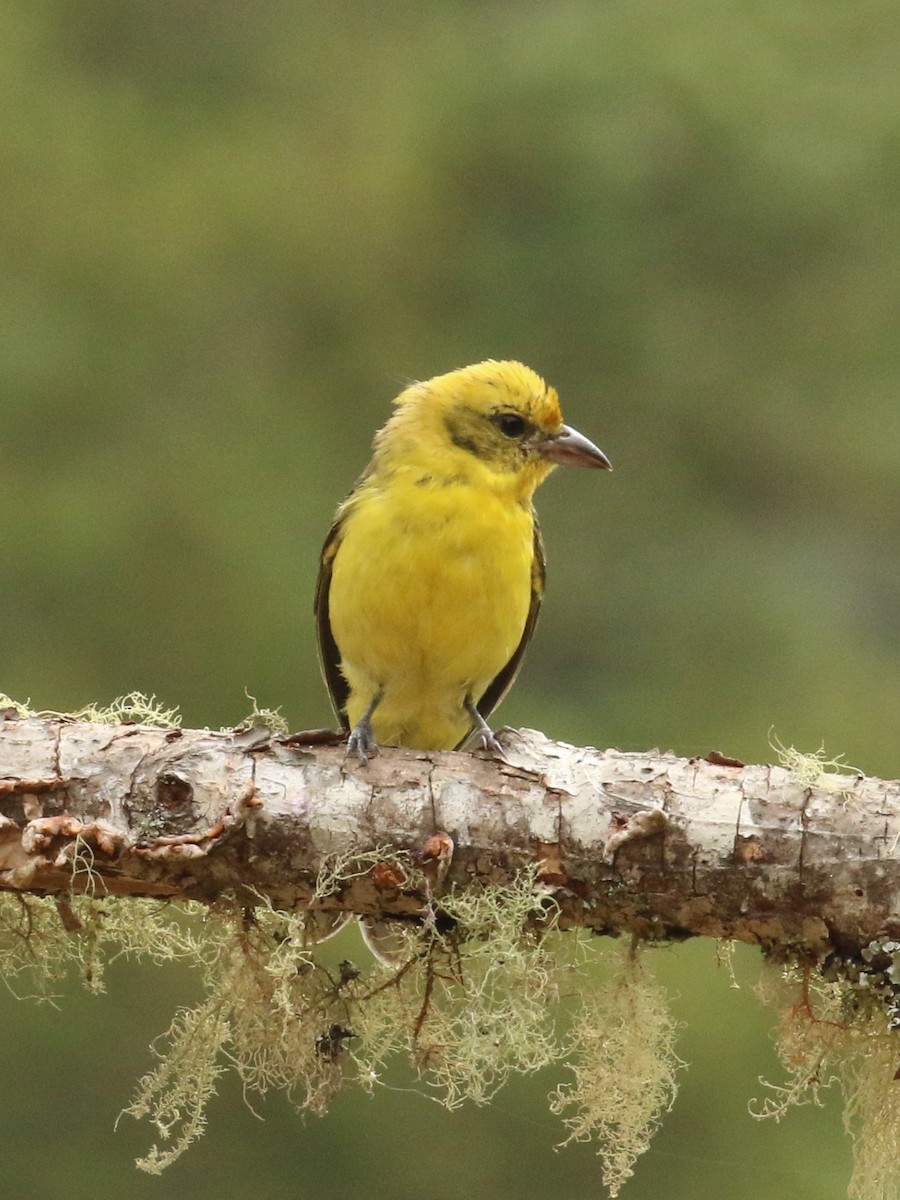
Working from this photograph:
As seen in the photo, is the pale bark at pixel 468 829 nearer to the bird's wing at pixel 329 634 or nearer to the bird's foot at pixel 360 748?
the bird's foot at pixel 360 748

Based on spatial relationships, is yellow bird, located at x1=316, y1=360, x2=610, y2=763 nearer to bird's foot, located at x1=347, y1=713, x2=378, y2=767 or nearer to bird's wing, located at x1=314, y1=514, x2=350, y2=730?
bird's wing, located at x1=314, y1=514, x2=350, y2=730

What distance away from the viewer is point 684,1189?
7.87 metres

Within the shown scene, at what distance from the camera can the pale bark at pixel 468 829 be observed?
3434 millimetres

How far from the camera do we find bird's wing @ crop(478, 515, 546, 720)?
4.80m

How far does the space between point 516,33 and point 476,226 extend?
57.6 inches

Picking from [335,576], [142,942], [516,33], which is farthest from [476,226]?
[142,942]

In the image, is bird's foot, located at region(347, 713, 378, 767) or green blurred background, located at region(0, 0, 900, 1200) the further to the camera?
green blurred background, located at region(0, 0, 900, 1200)

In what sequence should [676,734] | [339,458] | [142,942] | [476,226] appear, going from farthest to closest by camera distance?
1. [476,226]
2. [339,458]
3. [676,734]
4. [142,942]

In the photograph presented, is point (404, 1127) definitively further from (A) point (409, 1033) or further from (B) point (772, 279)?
(B) point (772, 279)

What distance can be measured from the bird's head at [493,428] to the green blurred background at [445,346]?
361cm

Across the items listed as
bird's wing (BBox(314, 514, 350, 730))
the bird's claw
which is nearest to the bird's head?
bird's wing (BBox(314, 514, 350, 730))

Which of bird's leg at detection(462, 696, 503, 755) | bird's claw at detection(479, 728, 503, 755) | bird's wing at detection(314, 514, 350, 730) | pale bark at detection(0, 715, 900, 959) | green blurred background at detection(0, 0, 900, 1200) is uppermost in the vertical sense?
green blurred background at detection(0, 0, 900, 1200)

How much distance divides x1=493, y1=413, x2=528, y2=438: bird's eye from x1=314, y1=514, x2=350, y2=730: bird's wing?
0.52 meters

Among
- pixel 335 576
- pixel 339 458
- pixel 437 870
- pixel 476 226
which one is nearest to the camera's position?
pixel 437 870
